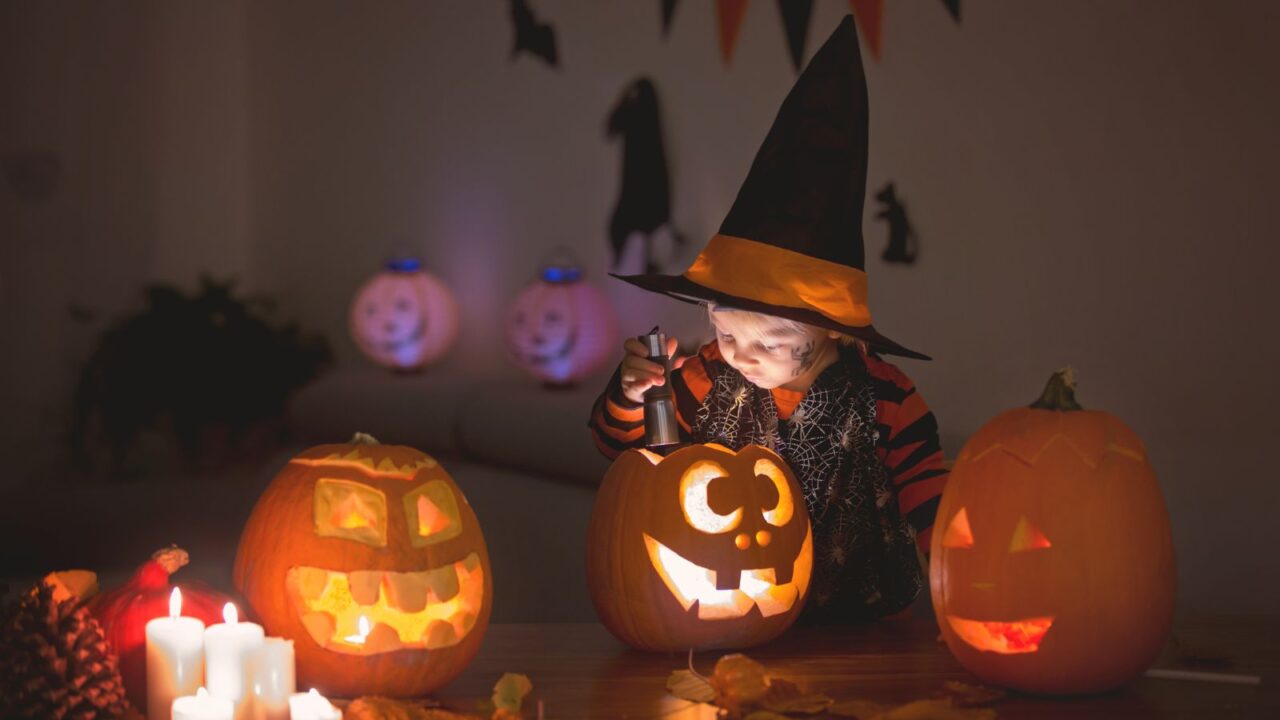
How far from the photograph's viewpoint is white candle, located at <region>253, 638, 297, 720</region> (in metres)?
1.12

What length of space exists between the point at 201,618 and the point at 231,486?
128 inches

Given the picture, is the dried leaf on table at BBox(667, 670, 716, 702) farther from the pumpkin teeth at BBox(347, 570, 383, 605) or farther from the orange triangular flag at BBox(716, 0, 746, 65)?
the orange triangular flag at BBox(716, 0, 746, 65)

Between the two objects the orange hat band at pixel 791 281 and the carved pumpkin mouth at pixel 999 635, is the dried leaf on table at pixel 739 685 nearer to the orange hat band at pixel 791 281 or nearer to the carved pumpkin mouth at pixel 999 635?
the carved pumpkin mouth at pixel 999 635

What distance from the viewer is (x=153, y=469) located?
191 inches

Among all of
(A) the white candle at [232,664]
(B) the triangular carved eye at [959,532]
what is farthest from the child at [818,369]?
(A) the white candle at [232,664]

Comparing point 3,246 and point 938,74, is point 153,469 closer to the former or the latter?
point 3,246

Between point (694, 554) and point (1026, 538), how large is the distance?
37 cm

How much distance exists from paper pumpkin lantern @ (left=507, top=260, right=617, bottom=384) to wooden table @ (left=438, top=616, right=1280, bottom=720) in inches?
86.0

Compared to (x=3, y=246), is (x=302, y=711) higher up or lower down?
lower down

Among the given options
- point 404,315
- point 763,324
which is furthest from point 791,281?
point 404,315

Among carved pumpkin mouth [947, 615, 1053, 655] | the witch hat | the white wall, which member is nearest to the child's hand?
the witch hat

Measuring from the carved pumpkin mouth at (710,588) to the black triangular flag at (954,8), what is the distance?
1.62 m

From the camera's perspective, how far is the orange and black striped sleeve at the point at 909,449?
69.3 inches

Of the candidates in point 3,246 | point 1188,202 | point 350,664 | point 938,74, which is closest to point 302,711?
point 350,664
